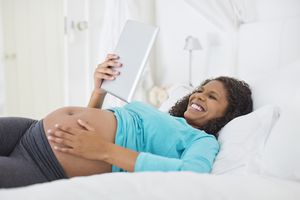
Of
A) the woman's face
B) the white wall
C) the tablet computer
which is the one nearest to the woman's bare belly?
the tablet computer

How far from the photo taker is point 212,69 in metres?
2.73

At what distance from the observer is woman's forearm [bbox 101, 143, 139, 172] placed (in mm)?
1062

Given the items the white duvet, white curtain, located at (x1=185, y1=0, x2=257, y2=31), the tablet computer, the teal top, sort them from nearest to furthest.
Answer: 1. the white duvet
2. the teal top
3. the tablet computer
4. white curtain, located at (x1=185, y1=0, x2=257, y2=31)

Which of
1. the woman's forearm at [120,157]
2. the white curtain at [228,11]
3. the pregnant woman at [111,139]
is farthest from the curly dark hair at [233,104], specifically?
the white curtain at [228,11]

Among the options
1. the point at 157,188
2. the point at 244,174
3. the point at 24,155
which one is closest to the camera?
the point at 157,188

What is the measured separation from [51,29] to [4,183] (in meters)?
2.61

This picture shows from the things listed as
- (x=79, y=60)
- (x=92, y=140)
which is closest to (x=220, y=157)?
(x=92, y=140)

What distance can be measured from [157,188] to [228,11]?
168 cm

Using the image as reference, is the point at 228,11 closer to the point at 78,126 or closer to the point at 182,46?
the point at 182,46

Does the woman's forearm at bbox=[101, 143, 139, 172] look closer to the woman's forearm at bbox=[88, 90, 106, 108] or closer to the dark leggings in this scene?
the dark leggings

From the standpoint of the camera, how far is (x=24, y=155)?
44.4 inches

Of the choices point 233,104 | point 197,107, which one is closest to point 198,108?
point 197,107

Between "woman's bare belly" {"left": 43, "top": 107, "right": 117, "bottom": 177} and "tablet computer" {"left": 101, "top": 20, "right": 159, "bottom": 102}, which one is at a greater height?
"tablet computer" {"left": 101, "top": 20, "right": 159, "bottom": 102}

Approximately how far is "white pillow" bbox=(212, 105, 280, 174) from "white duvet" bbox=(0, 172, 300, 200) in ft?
0.62
